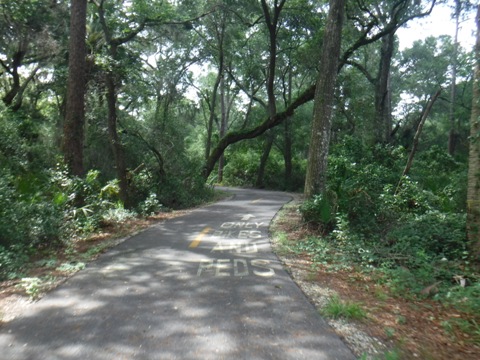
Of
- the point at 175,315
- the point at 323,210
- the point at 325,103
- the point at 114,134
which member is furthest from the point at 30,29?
the point at 175,315

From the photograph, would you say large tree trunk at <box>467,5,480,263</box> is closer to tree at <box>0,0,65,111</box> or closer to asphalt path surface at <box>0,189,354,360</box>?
asphalt path surface at <box>0,189,354,360</box>

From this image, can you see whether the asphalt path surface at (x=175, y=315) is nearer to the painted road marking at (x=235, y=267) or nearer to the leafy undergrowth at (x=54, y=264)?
the painted road marking at (x=235, y=267)

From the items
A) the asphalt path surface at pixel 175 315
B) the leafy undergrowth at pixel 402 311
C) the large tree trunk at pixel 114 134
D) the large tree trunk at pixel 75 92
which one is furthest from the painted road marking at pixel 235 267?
the large tree trunk at pixel 114 134

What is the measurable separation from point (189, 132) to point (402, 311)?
18.9 m

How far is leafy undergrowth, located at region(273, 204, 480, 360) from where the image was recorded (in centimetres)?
395

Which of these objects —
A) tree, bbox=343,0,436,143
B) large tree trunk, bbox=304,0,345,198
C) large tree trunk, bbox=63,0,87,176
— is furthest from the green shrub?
tree, bbox=343,0,436,143

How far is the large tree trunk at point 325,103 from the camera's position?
1171 centimetres

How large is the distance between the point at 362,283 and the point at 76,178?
27.6 ft

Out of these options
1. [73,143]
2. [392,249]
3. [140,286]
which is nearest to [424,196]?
[392,249]

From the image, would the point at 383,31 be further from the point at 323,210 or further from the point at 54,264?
the point at 54,264

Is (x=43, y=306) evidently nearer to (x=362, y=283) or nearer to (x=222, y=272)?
(x=222, y=272)

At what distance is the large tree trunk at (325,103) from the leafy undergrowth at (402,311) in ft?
15.8

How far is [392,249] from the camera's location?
741 centimetres

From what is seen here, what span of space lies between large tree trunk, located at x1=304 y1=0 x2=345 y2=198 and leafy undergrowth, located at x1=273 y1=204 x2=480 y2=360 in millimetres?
4820
